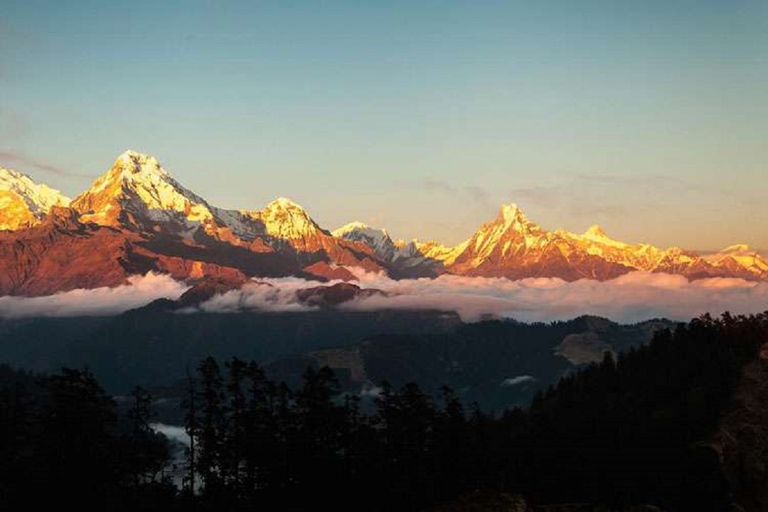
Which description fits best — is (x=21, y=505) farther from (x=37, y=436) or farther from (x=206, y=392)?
(x=206, y=392)

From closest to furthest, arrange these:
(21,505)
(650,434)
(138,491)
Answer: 1. (21,505)
2. (138,491)
3. (650,434)

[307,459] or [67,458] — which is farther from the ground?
[67,458]

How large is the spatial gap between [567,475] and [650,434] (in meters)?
25.2

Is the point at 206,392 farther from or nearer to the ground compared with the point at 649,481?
farther from the ground

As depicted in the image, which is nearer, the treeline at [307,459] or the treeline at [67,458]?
the treeline at [67,458]

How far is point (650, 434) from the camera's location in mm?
183250

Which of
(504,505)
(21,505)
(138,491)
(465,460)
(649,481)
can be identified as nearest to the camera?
(504,505)

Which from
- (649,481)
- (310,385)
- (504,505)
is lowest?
(649,481)

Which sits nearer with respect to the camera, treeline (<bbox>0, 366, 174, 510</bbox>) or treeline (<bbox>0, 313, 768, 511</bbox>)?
treeline (<bbox>0, 366, 174, 510</bbox>)

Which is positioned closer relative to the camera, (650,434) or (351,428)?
(351,428)

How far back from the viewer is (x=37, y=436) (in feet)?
372

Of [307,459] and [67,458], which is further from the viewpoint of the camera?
[307,459]

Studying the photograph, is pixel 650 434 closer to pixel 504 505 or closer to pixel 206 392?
pixel 206 392

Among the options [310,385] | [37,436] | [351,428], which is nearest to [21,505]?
[37,436]
